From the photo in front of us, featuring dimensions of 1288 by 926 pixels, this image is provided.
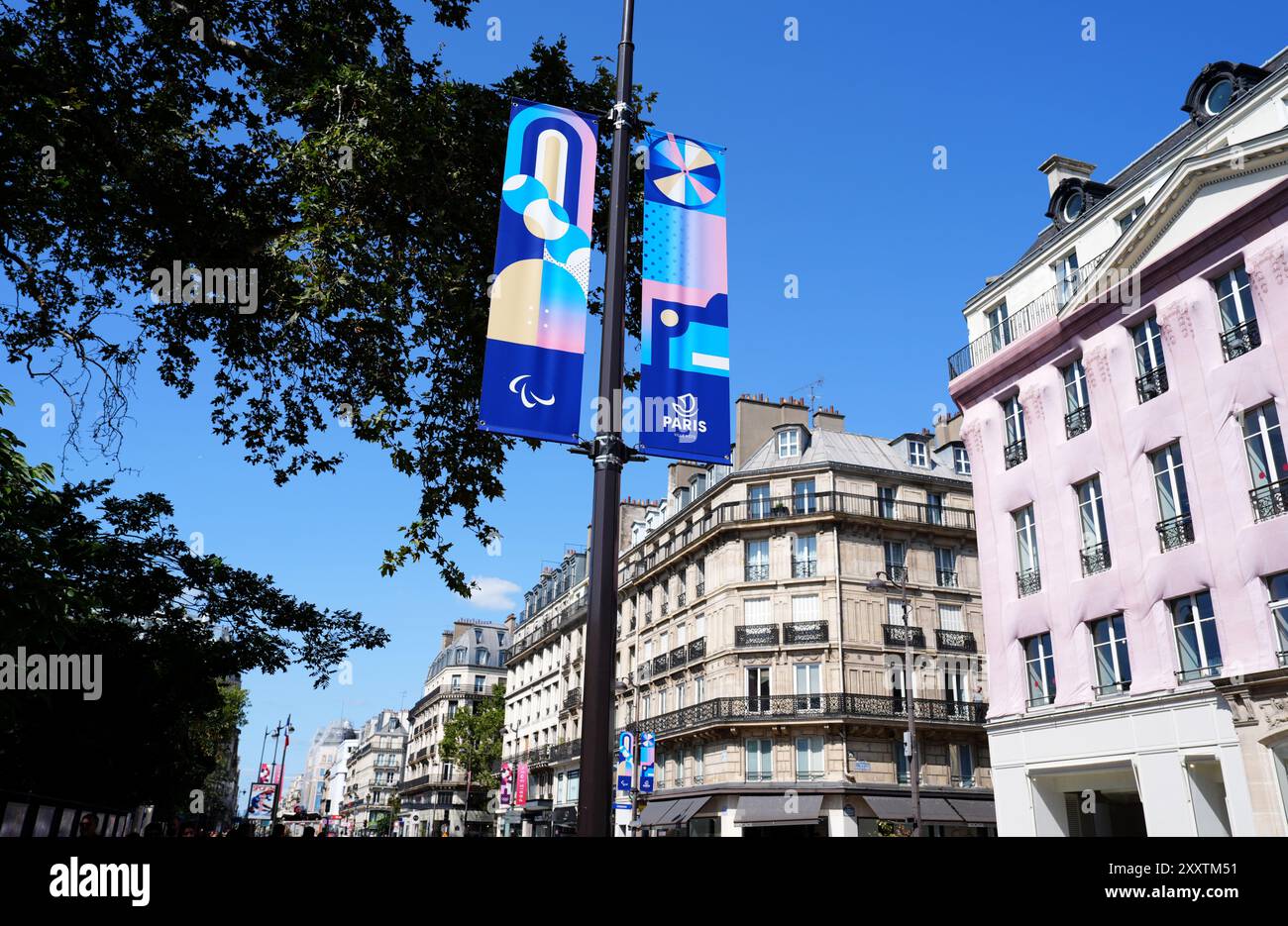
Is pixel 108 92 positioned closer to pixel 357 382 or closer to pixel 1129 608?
pixel 357 382

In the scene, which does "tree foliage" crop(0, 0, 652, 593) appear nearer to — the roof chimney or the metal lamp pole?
the metal lamp pole

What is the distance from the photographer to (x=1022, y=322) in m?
27.6

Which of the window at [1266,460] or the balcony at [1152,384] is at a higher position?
the balcony at [1152,384]

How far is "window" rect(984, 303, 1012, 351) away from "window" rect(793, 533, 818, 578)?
17.6m

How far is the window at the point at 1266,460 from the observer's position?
1878cm

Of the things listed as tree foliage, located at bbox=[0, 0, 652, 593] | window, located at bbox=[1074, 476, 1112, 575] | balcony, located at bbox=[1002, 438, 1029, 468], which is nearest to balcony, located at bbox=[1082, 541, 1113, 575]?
window, located at bbox=[1074, 476, 1112, 575]

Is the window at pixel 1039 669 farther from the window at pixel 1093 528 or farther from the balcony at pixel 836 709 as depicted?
the balcony at pixel 836 709

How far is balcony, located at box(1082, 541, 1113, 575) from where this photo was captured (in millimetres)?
22891

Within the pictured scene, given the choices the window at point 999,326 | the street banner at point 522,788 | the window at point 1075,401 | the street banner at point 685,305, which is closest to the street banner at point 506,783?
the street banner at point 522,788

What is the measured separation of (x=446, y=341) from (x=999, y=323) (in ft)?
77.9

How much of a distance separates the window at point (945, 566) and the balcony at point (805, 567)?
21.1ft
